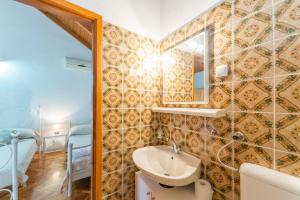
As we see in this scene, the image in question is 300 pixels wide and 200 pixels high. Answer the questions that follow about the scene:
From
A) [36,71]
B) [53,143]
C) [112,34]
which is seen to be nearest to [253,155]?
[112,34]

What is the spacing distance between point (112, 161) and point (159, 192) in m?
0.44

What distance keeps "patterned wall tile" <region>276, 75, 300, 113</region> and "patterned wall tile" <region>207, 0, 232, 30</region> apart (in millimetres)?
473

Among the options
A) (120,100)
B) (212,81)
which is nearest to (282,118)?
(212,81)

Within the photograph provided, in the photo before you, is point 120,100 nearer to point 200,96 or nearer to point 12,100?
point 200,96

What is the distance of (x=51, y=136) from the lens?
3.28m

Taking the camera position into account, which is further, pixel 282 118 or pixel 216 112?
pixel 216 112

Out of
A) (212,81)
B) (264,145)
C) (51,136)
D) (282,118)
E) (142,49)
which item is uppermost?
(142,49)

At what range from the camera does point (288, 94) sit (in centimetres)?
65

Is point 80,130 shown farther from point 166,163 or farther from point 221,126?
point 221,126

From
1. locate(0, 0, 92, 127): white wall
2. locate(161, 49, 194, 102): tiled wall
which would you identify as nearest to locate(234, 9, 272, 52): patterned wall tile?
locate(161, 49, 194, 102): tiled wall

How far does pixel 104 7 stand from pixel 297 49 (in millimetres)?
1274

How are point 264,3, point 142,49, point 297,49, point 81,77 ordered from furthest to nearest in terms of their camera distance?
point 81,77 < point 142,49 < point 264,3 < point 297,49

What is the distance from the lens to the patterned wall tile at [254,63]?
0.71m

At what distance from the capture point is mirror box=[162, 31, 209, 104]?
1.05m
